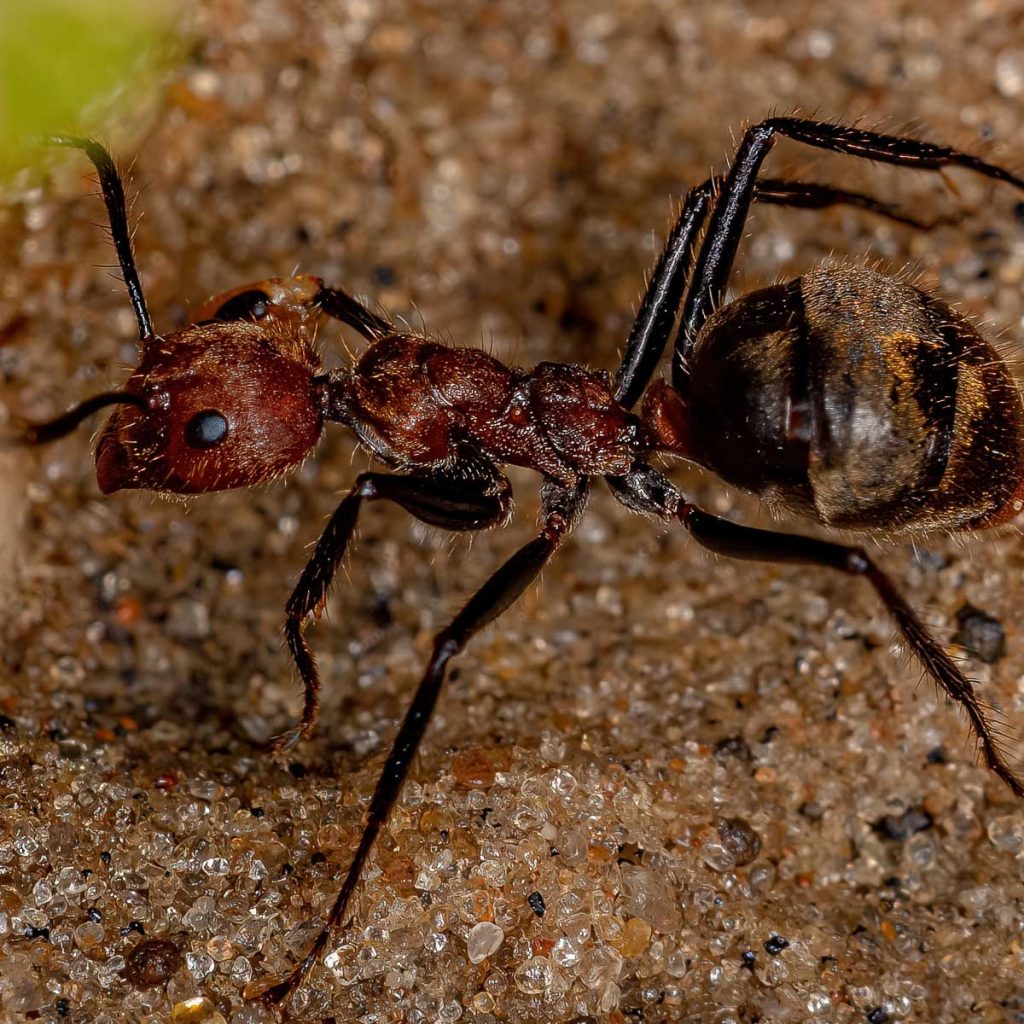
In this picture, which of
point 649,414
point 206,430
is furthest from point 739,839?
point 206,430

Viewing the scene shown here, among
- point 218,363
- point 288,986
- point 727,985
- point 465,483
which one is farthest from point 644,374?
point 288,986

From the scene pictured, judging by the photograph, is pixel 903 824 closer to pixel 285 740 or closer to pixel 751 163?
pixel 285 740

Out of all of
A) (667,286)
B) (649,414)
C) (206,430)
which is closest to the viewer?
(206,430)

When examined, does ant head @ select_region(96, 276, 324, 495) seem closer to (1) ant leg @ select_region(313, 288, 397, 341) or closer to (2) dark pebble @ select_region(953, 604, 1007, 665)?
(1) ant leg @ select_region(313, 288, 397, 341)

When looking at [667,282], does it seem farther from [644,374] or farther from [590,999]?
[590,999]

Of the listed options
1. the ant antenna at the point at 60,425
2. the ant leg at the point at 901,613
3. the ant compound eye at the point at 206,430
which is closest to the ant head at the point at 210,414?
the ant compound eye at the point at 206,430

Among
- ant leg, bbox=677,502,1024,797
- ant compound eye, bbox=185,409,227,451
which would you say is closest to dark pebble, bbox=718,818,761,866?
ant leg, bbox=677,502,1024,797

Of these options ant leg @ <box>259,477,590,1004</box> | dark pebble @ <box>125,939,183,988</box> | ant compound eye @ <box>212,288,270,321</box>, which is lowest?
dark pebble @ <box>125,939,183,988</box>
